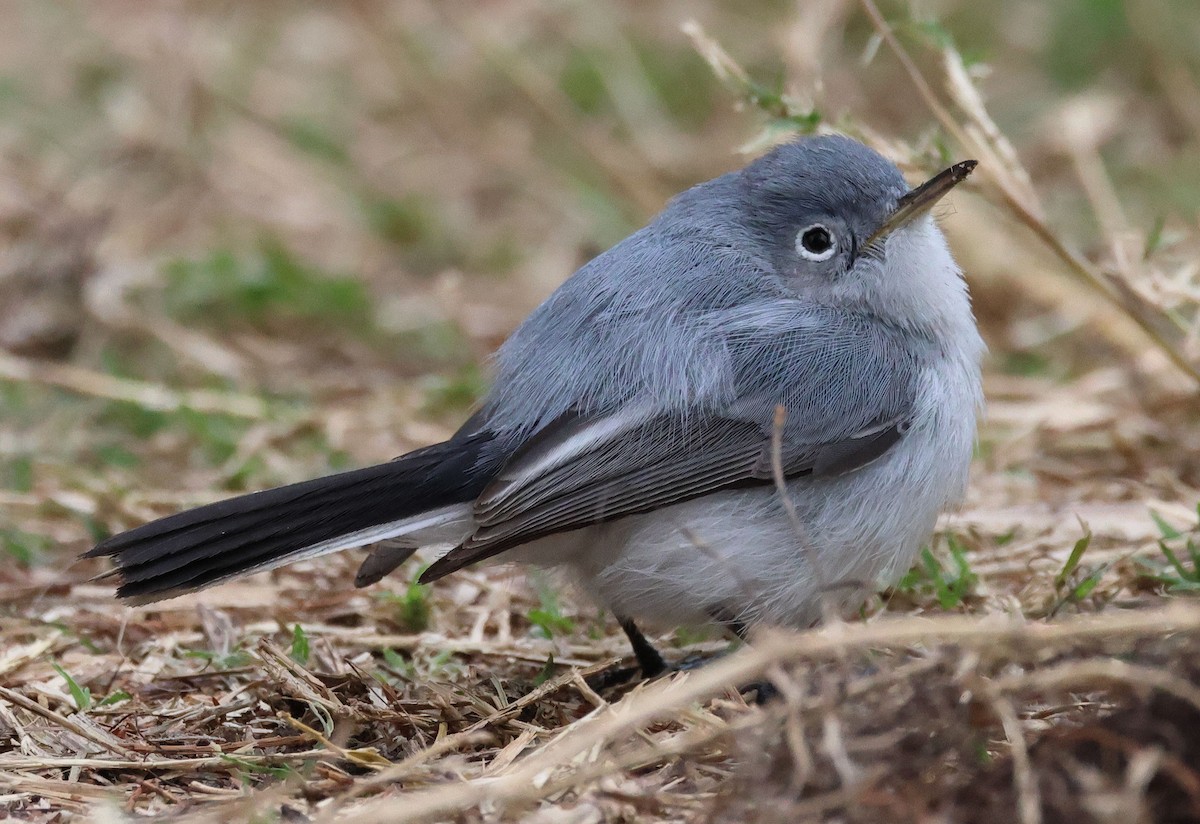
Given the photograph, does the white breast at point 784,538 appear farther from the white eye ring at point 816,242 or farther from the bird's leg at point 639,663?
the white eye ring at point 816,242

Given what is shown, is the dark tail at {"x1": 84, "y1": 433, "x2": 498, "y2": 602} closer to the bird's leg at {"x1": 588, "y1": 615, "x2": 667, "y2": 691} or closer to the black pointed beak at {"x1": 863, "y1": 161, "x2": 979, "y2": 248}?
the bird's leg at {"x1": 588, "y1": 615, "x2": 667, "y2": 691}

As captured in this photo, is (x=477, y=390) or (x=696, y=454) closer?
(x=696, y=454)

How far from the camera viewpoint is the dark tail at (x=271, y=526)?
307cm

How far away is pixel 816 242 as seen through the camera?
146 inches

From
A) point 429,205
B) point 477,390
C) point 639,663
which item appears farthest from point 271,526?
point 429,205

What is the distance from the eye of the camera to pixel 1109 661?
235 cm

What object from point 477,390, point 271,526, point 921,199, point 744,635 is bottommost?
point 744,635

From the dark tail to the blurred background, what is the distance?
1110 mm

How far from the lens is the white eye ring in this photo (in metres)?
3.69

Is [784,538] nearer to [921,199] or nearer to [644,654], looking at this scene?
[644,654]

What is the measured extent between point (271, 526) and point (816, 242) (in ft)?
5.29

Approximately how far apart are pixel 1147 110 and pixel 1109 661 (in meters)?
6.28

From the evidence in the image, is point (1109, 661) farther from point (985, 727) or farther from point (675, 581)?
point (675, 581)

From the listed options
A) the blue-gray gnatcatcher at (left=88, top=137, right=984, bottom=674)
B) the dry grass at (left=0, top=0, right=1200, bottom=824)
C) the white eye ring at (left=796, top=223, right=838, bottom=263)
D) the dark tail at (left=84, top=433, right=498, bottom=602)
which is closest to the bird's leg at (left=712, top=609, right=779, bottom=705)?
the blue-gray gnatcatcher at (left=88, top=137, right=984, bottom=674)
